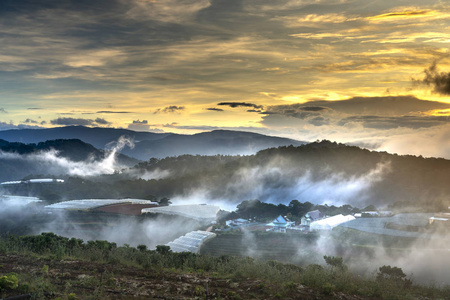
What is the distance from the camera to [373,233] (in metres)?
56.9

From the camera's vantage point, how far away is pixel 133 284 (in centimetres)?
1409

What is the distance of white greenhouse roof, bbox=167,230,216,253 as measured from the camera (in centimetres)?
Result: 4578

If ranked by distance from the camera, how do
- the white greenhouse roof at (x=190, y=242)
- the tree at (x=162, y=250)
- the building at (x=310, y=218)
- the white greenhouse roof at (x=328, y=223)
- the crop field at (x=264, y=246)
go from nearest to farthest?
1. the tree at (x=162, y=250)
2. the white greenhouse roof at (x=190, y=242)
3. the crop field at (x=264, y=246)
4. the white greenhouse roof at (x=328, y=223)
5. the building at (x=310, y=218)

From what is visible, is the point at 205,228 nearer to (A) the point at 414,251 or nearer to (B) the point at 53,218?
(B) the point at 53,218

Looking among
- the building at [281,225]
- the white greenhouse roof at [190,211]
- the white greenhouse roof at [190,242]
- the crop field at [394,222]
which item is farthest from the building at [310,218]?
the white greenhouse roof at [190,242]

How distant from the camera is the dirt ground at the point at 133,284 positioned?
1285 centimetres

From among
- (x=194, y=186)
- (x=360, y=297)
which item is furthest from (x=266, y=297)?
(x=194, y=186)

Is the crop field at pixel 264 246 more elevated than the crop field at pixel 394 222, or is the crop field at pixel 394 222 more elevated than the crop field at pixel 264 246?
the crop field at pixel 394 222

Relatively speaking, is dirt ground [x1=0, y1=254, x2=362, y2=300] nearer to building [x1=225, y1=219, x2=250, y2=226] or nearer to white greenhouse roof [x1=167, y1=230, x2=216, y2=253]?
white greenhouse roof [x1=167, y1=230, x2=216, y2=253]

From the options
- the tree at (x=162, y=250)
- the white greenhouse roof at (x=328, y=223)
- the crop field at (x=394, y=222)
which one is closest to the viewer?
the tree at (x=162, y=250)

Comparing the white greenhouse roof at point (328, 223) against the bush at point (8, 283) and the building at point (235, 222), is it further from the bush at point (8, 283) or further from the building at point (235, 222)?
the bush at point (8, 283)

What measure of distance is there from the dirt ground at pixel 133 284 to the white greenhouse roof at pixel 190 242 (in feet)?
92.6

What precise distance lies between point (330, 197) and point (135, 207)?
12445cm

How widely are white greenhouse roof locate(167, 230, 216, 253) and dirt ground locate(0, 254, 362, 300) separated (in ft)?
92.6
